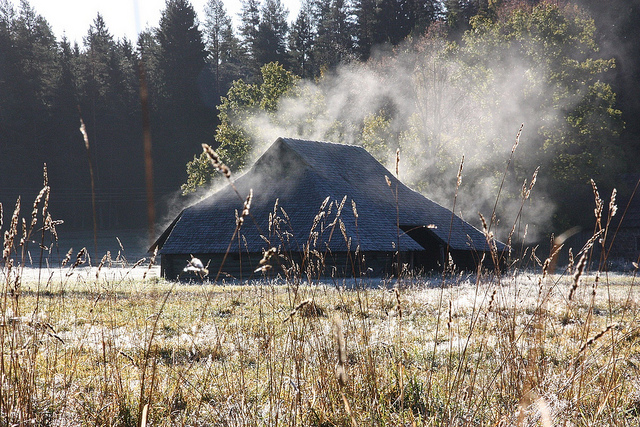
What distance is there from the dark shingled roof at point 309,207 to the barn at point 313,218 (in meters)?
0.04

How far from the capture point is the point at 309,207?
62.0 ft

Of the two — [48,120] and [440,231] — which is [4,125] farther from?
[440,231]

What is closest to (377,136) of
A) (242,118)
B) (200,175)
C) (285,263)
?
(242,118)

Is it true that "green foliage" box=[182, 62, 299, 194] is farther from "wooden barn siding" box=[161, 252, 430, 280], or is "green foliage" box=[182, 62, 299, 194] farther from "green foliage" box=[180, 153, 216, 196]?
"wooden barn siding" box=[161, 252, 430, 280]

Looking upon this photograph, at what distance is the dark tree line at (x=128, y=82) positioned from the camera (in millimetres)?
49969

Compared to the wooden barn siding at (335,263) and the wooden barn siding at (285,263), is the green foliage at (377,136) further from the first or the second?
the wooden barn siding at (285,263)

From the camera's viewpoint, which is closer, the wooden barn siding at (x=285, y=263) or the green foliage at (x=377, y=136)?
the wooden barn siding at (x=285, y=263)

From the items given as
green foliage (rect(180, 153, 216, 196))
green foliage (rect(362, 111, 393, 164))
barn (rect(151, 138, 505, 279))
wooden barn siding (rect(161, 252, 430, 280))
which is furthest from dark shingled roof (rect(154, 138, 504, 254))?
green foliage (rect(180, 153, 216, 196))

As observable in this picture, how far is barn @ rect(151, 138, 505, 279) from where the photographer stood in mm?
17844

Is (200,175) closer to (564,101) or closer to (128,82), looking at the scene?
(128,82)

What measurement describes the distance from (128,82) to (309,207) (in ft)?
142

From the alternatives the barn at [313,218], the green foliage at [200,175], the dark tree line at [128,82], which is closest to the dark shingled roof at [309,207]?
the barn at [313,218]

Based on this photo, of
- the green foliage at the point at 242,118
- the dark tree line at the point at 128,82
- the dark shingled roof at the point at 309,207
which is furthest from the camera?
the dark tree line at the point at 128,82

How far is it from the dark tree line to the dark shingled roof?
29504 mm
